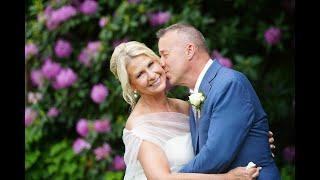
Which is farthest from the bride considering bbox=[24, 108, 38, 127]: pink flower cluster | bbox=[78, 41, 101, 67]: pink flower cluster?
bbox=[24, 108, 38, 127]: pink flower cluster

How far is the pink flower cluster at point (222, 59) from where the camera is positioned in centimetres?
527

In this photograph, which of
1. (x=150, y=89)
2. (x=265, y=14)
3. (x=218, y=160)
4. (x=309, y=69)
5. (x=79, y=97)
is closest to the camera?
(x=218, y=160)

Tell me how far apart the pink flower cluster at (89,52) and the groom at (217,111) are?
6.65 feet

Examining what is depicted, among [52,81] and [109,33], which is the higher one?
[109,33]

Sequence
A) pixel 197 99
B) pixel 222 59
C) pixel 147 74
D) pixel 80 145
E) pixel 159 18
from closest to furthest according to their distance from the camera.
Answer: pixel 197 99 < pixel 147 74 < pixel 222 59 < pixel 159 18 < pixel 80 145

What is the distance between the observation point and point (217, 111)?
3439mm

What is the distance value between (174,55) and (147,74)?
20cm

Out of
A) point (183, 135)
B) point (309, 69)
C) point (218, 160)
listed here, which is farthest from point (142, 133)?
point (309, 69)

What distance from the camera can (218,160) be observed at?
11.2 feet

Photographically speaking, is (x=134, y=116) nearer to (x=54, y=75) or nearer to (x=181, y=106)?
(x=181, y=106)

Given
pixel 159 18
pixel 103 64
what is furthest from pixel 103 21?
pixel 159 18

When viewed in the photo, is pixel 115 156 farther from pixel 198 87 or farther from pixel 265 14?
pixel 198 87

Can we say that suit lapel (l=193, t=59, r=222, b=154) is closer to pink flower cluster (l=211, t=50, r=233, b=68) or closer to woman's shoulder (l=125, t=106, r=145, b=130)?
woman's shoulder (l=125, t=106, r=145, b=130)

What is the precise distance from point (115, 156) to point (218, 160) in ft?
7.78
